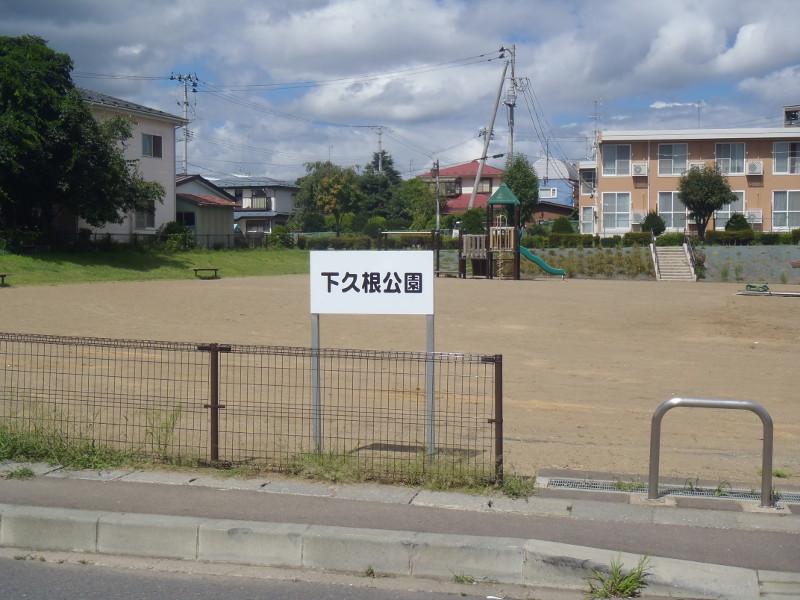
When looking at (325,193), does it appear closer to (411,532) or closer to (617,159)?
(617,159)

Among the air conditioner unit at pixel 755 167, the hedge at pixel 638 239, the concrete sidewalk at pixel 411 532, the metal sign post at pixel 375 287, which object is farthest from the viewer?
the air conditioner unit at pixel 755 167

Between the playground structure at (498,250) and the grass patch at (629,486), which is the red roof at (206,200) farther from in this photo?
the grass patch at (629,486)

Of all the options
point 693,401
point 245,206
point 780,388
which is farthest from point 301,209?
point 693,401

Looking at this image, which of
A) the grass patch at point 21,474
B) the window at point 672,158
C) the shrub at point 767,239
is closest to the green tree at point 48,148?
the grass patch at point 21,474

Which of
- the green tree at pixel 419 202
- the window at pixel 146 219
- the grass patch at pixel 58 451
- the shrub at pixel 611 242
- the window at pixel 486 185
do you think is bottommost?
the grass patch at pixel 58 451

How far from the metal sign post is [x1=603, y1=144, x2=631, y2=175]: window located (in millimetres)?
51736

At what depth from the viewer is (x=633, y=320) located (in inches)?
893

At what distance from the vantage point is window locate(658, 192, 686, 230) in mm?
56969

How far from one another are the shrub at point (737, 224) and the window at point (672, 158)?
17.1 feet

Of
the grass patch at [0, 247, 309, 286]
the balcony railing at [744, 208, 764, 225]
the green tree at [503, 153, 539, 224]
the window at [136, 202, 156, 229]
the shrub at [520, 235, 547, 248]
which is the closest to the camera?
the grass patch at [0, 247, 309, 286]

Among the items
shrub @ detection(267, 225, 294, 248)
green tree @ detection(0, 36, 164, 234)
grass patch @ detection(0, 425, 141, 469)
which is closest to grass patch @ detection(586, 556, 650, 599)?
grass patch @ detection(0, 425, 141, 469)

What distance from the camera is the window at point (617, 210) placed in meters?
57.4

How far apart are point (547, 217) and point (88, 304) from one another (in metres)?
65.5

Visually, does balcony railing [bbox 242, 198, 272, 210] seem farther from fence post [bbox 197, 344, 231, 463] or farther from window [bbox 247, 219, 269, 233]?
fence post [bbox 197, 344, 231, 463]
